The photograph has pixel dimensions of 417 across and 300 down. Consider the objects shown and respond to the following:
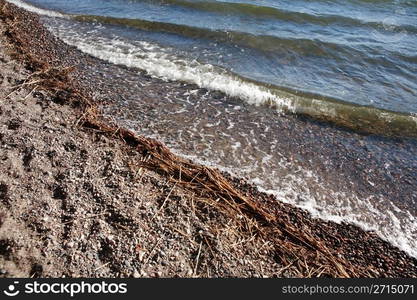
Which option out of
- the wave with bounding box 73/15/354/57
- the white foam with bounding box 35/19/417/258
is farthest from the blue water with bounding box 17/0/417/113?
the white foam with bounding box 35/19/417/258

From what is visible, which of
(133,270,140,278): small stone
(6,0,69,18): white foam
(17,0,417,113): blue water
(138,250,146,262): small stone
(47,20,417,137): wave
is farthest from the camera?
(6,0,69,18): white foam

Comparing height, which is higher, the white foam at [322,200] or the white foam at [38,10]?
the white foam at [38,10]

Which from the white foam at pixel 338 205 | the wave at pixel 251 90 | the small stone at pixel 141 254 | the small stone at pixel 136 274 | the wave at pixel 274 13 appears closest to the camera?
the small stone at pixel 136 274

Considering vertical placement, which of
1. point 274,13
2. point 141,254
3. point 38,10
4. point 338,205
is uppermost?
point 274,13

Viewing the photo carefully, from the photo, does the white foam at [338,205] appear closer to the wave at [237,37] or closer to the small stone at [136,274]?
the small stone at [136,274]

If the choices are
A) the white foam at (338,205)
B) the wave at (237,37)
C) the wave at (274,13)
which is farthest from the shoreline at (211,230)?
the wave at (274,13)

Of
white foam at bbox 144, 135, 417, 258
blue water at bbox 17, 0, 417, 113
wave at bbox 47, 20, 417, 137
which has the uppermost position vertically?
blue water at bbox 17, 0, 417, 113

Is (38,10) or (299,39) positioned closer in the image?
(299,39)

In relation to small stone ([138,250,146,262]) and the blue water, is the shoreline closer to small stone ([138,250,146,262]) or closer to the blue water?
small stone ([138,250,146,262])

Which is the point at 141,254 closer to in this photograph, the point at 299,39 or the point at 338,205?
the point at 338,205

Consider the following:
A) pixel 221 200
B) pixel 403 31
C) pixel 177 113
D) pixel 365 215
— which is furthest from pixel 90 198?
pixel 403 31

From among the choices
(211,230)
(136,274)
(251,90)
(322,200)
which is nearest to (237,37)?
(251,90)

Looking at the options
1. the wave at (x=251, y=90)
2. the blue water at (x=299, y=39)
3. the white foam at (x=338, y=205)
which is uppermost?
the blue water at (x=299, y=39)

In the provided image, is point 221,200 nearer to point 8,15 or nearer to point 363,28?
point 8,15
